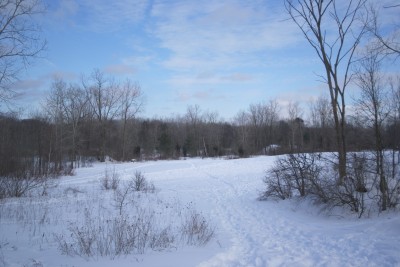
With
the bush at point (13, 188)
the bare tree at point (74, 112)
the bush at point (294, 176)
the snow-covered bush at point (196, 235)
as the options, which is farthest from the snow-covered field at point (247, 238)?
the bare tree at point (74, 112)

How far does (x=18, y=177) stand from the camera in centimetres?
1755

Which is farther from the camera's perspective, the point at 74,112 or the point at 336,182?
the point at 74,112

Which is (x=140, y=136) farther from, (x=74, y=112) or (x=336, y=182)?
(x=336, y=182)

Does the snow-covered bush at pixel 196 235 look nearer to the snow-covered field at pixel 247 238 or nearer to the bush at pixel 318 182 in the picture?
the snow-covered field at pixel 247 238

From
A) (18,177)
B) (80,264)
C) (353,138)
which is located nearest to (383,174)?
(353,138)

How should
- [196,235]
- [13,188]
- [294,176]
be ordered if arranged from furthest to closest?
[13,188], [294,176], [196,235]

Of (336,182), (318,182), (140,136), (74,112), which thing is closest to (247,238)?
(336,182)

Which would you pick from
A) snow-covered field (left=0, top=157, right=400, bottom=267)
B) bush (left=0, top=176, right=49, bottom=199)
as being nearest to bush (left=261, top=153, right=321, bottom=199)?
snow-covered field (left=0, top=157, right=400, bottom=267)

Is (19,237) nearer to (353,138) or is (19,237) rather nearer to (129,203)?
(129,203)

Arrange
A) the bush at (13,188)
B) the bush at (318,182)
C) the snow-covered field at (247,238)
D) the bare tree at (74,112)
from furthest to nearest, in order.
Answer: the bare tree at (74,112)
the bush at (13,188)
the bush at (318,182)
the snow-covered field at (247,238)

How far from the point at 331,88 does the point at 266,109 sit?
7339 cm

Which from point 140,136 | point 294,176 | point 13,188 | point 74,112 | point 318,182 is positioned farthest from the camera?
point 140,136

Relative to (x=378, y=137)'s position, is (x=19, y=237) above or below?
below

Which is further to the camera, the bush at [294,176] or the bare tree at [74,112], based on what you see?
the bare tree at [74,112]
